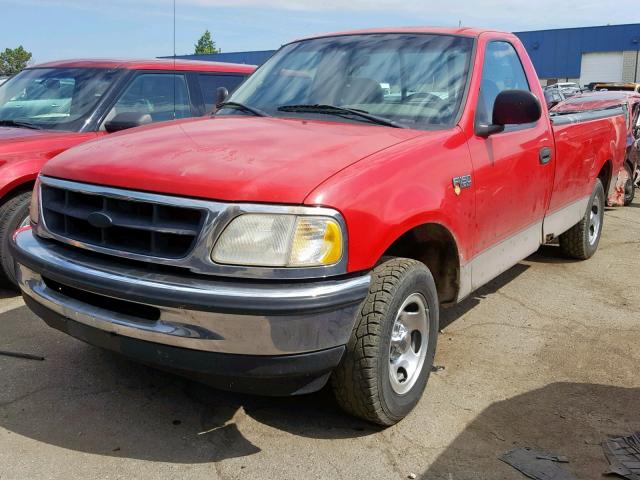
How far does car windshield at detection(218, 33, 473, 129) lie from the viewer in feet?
12.2

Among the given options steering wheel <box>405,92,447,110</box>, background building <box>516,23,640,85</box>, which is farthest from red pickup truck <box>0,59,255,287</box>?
background building <box>516,23,640,85</box>

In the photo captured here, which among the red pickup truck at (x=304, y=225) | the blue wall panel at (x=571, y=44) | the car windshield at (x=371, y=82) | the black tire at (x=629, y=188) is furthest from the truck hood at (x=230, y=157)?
the blue wall panel at (x=571, y=44)

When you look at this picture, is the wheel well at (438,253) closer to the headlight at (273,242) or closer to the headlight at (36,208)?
the headlight at (273,242)

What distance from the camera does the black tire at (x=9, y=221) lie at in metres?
4.72

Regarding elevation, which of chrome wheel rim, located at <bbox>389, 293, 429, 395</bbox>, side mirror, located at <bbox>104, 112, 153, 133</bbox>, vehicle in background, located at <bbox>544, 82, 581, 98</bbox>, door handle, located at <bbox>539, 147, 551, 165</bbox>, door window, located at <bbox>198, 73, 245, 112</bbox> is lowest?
chrome wheel rim, located at <bbox>389, 293, 429, 395</bbox>

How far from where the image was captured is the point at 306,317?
2531mm

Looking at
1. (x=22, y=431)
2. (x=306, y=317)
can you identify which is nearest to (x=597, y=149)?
(x=306, y=317)

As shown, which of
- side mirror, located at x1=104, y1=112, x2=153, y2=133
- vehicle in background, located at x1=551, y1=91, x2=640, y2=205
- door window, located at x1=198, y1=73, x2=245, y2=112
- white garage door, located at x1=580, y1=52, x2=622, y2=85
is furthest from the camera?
white garage door, located at x1=580, y1=52, x2=622, y2=85

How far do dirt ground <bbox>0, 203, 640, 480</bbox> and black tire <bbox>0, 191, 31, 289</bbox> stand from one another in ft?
1.44

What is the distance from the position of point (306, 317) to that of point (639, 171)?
9.56 meters

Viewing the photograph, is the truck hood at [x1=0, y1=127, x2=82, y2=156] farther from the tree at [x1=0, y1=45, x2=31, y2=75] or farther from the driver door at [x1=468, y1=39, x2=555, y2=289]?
the tree at [x1=0, y1=45, x2=31, y2=75]

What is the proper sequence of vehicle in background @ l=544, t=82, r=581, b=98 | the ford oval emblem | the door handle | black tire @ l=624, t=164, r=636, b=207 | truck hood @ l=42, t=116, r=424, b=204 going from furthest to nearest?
vehicle in background @ l=544, t=82, r=581, b=98 → black tire @ l=624, t=164, r=636, b=207 → the door handle → the ford oval emblem → truck hood @ l=42, t=116, r=424, b=204

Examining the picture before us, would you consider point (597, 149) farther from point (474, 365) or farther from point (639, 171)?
point (639, 171)

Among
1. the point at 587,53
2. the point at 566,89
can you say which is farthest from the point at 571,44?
the point at 566,89
